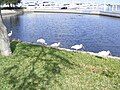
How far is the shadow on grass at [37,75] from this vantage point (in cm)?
1023

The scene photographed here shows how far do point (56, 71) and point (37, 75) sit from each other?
68 centimetres

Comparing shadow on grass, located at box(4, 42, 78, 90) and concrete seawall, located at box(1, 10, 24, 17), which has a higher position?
shadow on grass, located at box(4, 42, 78, 90)

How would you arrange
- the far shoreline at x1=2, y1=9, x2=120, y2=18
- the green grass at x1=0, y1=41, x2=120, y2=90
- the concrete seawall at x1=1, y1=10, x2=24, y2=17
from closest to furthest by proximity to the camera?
1. the green grass at x1=0, y1=41, x2=120, y2=90
2. the far shoreline at x1=2, y1=9, x2=120, y2=18
3. the concrete seawall at x1=1, y1=10, x2=24, y2=17

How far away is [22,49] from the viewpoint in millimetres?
13992

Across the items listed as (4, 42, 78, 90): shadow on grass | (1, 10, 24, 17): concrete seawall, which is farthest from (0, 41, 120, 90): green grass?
(1, 10, 24, 17): concrete seawall

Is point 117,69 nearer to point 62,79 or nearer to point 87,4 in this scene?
point 62,79

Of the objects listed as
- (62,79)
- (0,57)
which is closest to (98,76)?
(62,79)

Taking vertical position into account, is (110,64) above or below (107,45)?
above

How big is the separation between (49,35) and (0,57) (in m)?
29.4

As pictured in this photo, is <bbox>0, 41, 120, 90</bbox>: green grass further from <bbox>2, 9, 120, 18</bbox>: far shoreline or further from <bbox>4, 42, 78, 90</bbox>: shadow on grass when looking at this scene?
<bbox>2, 9, 120, 18</bbox>: far shoreline

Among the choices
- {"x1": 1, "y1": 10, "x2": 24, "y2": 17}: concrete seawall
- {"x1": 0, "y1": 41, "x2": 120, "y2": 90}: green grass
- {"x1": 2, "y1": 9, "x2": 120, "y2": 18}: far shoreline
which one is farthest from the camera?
{"x1": 1, "y1": 10, "x2": 24, "y2": 17}: concrete seawall

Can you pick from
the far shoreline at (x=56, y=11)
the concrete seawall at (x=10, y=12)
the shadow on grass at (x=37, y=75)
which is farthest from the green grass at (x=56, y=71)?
the concrete seawall at (x=10, y=12)

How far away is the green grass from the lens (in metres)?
10.2

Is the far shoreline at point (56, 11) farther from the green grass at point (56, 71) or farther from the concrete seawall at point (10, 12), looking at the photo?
the green grass at point (56, 71)
